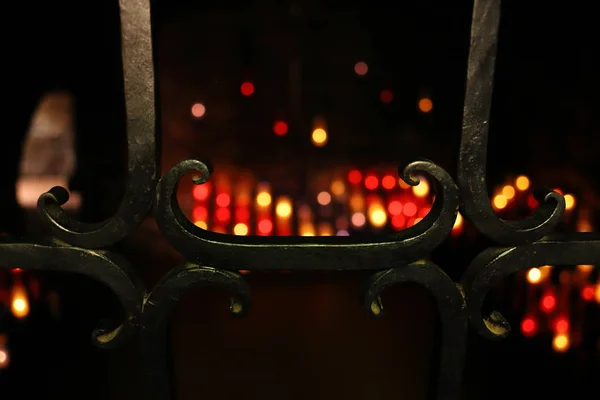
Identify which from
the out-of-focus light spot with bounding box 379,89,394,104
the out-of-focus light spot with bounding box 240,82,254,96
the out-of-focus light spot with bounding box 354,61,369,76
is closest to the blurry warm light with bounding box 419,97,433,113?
the out-of-focus light spot with bounding box 379,89,394,104

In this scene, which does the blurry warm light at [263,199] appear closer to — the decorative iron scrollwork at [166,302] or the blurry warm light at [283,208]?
the blurry warm light at [283,208]

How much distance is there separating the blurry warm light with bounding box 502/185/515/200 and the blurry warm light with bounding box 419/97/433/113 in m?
0.40

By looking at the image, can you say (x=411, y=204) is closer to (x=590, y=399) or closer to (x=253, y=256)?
(x=590, y=399)

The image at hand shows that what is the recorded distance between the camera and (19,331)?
3.82 feet

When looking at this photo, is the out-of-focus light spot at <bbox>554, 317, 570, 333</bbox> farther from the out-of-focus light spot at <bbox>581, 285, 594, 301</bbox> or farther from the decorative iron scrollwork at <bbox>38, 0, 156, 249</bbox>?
the decorative iron scrollwork at <bbox>38, 0, 156, 249</bbox>

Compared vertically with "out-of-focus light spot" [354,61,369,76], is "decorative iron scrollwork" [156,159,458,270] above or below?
below

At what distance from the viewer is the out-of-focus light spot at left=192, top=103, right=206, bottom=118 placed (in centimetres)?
183

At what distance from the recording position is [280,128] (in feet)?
6.57

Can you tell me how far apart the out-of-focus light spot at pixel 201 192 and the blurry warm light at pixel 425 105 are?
909 millimetres

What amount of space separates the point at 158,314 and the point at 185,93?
1433 mm

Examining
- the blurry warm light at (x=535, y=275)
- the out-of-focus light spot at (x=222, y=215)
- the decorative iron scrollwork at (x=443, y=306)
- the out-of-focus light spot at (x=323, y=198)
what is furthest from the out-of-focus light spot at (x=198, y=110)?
the decorative iron scrollwork at (x=443, y=306)

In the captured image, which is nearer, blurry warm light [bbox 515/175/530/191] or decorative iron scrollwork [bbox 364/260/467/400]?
decorative iron scrollwork [bbox 364/260/467/400]

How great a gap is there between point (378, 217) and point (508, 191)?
0.57 m

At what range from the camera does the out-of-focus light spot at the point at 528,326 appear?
1286 millimetres
